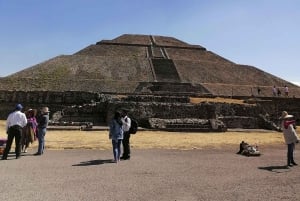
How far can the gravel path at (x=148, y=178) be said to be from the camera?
7.02 metres

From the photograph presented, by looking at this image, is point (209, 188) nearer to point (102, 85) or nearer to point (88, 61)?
point (102, 85)

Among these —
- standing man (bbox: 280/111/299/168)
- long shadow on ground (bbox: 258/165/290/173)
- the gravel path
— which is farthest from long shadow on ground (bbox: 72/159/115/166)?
standing man (bbox: 280/111/299/168)

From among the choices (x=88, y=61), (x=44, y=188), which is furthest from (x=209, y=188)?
(x=88, y=61)

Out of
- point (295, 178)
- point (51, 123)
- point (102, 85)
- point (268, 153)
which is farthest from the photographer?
point (102, 85)

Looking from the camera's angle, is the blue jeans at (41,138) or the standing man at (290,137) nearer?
the standing man at (290,137)

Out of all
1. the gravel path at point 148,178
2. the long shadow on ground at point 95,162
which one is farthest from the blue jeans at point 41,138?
the long shadow on ground at point 95,162

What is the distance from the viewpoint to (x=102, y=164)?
34.9 ft

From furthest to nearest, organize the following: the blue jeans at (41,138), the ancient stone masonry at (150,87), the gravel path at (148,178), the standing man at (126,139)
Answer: the ancient stone masonry at (150,87) < the blue jeans at (41,138) < the standing man at (126,139) < the gravel path at (148,178)

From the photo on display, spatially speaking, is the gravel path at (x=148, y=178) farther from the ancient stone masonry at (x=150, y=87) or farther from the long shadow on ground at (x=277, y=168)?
the ancient stone masonry at (x=150, y=87)

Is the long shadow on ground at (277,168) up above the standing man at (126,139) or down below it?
below

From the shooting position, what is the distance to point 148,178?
8.58m

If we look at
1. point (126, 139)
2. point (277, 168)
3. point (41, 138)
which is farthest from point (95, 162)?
point (277, 168)

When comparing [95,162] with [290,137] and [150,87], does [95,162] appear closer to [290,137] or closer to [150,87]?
[290,137]

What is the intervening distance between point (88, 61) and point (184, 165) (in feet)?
140
